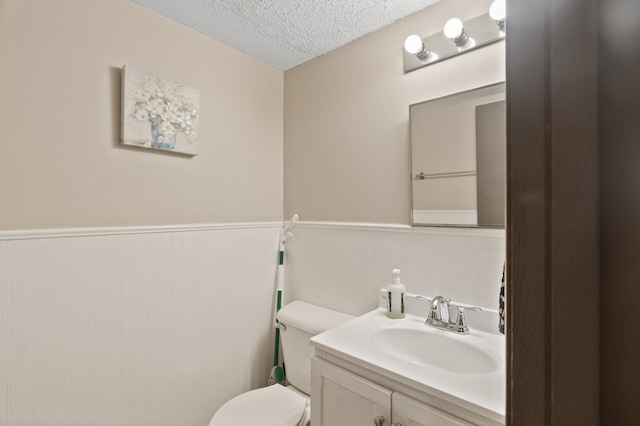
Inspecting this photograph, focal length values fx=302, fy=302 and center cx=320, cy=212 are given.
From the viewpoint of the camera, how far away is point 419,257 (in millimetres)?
1387

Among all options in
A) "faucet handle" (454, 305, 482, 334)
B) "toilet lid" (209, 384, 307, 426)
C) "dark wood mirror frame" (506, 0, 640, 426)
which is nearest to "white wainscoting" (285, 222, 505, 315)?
"faucet handle" (454, 305, 482, 334)

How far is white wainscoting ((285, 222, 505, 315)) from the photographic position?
1214mm

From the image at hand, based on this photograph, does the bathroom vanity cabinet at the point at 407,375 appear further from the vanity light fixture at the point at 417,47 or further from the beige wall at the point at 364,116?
the vanity light fixture at the point at 417,47

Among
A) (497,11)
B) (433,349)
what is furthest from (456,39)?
(433,349)

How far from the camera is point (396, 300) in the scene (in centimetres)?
136

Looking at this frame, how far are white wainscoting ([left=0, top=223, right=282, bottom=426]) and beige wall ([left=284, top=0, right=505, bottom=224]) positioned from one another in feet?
1.50

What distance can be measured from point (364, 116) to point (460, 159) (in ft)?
1.85

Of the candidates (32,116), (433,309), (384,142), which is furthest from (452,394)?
(32,116)

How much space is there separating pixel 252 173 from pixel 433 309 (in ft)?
4.05

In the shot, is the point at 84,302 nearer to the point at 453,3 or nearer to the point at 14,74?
the point at 14,74

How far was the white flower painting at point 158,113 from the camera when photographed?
51.1 inches

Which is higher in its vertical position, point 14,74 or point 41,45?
point 41,45

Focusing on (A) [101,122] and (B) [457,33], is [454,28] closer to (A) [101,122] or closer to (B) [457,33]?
(B) [457,33]

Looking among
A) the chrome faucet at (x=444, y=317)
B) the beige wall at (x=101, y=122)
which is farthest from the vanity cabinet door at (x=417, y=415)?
the beige wall at (x=101, y=122)
